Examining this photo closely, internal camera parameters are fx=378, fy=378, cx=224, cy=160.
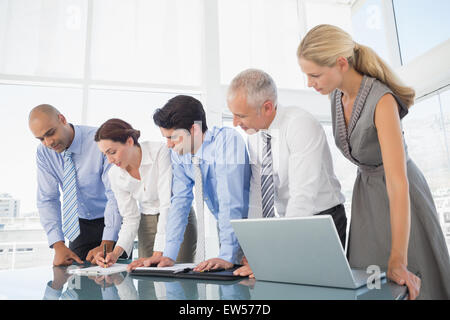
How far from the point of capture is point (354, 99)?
1.26m

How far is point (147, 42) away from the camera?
4.29 metres

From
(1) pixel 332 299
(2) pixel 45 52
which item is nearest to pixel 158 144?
(1) pixel 332 299

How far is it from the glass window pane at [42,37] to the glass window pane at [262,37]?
5.41 feet

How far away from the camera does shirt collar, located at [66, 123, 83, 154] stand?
2133 mm

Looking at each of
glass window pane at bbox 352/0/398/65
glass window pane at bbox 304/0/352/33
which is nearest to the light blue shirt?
glass window pane at bbox 352/0/398/65

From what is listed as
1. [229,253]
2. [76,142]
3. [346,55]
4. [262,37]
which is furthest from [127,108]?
[346,55]

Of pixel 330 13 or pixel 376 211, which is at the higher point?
pixel 330 13

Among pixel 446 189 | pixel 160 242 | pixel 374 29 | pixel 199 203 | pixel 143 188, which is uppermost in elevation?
pixel 374 29

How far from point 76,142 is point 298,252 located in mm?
1702

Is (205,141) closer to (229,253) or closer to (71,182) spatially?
(229,253)

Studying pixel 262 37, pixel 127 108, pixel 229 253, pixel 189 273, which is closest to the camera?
pixel 189 273

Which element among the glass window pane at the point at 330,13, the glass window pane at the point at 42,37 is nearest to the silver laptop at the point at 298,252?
the glass window pane at the point at 42,37

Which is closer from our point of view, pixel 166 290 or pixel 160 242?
pixel 166 290

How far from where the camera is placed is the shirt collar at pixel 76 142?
2.13 meters
